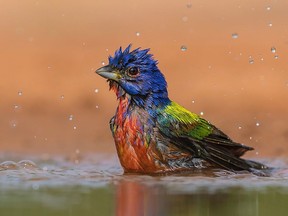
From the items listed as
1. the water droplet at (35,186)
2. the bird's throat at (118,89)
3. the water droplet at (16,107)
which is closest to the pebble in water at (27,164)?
the bird's throat at (118,89)

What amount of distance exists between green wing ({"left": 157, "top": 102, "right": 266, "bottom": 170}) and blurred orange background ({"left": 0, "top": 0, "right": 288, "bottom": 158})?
7.82 feet

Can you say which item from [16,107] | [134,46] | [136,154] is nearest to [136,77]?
[136,154]

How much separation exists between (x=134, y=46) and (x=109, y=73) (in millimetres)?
6841

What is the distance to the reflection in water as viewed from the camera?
27.6 ft

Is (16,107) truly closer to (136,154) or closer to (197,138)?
(197,138)

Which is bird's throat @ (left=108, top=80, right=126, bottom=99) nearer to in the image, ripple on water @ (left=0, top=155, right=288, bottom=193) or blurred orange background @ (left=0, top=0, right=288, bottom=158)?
ripple on water @ (left=0, top=155, right=288, bottom=193)

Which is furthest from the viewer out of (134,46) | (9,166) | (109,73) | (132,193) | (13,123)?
(134,46)

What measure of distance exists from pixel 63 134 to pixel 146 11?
572 centimetres

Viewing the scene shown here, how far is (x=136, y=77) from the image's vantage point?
1041 centimetres

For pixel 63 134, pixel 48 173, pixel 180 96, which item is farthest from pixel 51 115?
pixel 48 173

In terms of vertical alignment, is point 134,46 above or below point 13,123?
above

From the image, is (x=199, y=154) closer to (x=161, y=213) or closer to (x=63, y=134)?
(x=161, y=213)

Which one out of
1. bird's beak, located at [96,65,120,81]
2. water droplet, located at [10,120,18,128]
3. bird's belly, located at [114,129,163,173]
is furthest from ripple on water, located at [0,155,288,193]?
water droplet, located at [10,120,18,128]

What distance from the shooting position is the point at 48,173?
34.4ft
